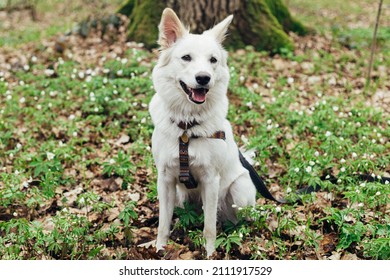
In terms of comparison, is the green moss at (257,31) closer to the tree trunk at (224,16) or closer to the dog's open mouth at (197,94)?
the tree trunk at (224,16)

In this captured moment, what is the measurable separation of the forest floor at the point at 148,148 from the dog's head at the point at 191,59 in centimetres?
84

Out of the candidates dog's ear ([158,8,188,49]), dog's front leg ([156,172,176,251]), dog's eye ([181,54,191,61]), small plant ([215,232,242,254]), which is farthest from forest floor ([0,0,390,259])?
dog's eye ([181,54,191,61])

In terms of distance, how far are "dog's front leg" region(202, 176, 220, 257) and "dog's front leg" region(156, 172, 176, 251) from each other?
0.97 feet

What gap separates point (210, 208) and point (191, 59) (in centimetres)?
129

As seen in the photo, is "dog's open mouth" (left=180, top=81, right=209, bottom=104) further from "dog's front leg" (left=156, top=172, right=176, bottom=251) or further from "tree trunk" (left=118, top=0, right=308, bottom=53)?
"tree trunk" (left=118, top=0, right=308, bottom=53)

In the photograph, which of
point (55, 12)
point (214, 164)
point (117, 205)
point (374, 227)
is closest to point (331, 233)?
point (374, 227)

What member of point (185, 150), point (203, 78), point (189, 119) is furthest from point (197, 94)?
point (185, 150)

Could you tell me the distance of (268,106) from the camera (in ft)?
20.2

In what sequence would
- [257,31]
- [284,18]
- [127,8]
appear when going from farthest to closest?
[284,18], [127,8], [257,31]

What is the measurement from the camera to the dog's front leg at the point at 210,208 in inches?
149

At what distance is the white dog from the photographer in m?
3.62

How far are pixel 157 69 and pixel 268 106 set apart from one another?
2.74 metres

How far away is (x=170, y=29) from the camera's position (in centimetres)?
374

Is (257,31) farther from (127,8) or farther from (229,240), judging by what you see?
(229,240)
